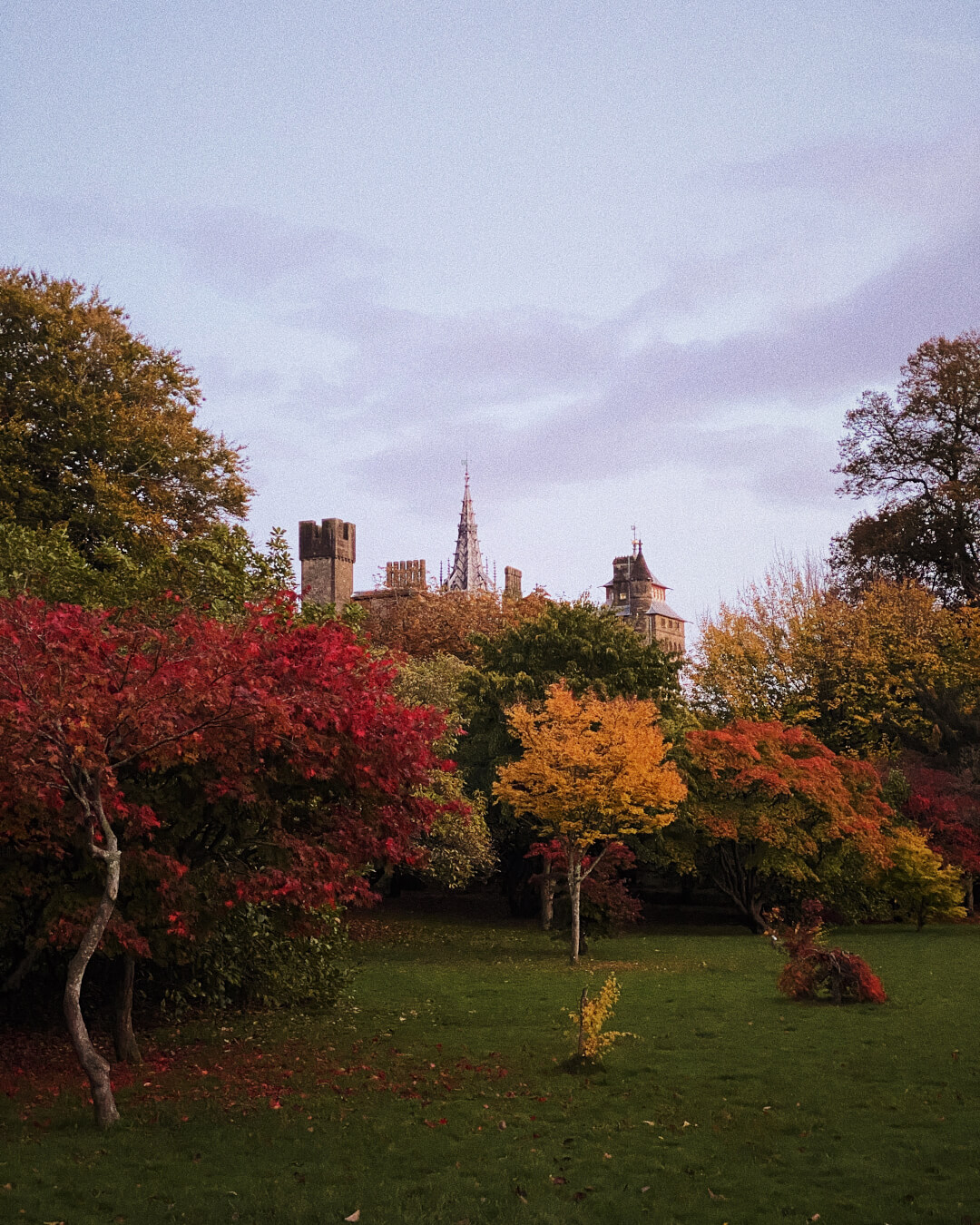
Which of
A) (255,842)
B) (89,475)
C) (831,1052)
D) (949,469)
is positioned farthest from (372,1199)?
(949,469)

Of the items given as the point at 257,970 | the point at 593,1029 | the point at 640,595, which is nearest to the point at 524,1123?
the point at 593,1029

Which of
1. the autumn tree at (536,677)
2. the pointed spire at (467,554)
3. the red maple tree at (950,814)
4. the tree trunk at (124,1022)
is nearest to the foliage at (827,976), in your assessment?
the tree trunk at (124,1022)

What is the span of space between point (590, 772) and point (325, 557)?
40663 mm

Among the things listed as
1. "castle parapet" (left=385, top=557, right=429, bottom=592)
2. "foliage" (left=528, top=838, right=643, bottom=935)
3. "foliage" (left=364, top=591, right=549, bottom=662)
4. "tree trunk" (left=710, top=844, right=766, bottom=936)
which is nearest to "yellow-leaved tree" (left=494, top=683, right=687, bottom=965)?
"foliage" (left=528, top=838, right=643, bottom=935)

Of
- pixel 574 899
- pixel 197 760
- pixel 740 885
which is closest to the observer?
pixel 197 760

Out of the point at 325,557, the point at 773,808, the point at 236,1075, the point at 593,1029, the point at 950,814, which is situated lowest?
the point at 236,1075

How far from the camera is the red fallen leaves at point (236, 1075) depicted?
36.8ft

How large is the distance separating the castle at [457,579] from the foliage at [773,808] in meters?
5.99

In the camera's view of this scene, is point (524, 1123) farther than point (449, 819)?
No

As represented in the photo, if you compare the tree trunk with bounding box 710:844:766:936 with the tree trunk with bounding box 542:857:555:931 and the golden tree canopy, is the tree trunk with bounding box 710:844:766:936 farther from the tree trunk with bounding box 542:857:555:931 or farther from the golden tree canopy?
the golden tree canopy

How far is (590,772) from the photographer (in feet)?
80.9

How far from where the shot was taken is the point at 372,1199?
8453mm

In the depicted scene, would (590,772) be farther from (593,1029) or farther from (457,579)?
(457,579)

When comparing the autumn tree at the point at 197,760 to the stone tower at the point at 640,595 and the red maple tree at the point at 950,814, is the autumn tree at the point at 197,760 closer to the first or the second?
the red maple tree at the point at 950,814
